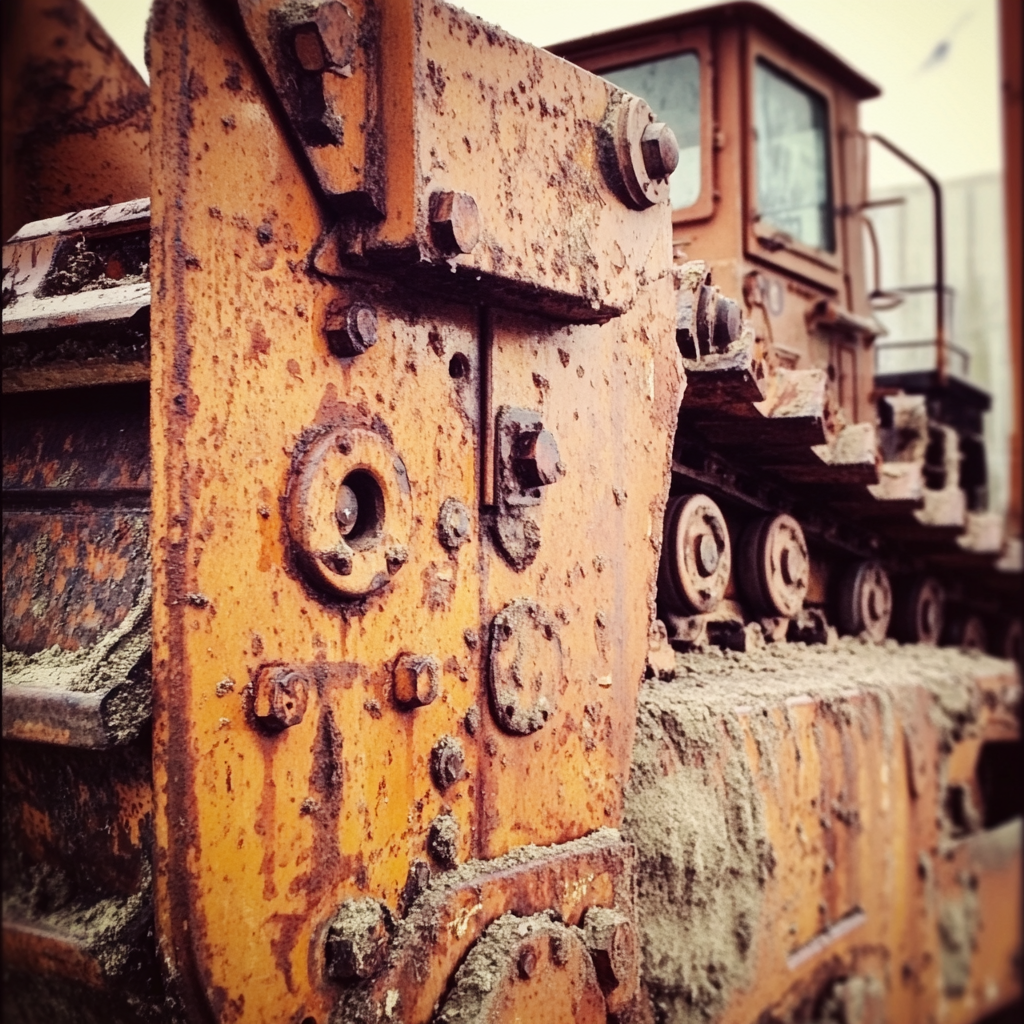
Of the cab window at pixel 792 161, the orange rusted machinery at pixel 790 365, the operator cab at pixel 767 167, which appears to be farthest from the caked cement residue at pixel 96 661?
the cab window at pixel 792 161

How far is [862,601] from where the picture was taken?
410cm

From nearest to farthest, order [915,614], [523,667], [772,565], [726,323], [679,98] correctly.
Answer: [523,667], [726,323], [772,565], [679,98], [915,614]

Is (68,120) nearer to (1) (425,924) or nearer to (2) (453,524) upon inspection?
(2) (453,524)

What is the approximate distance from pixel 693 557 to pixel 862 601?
134 cm

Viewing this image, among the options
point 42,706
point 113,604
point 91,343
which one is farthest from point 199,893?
point 91,343

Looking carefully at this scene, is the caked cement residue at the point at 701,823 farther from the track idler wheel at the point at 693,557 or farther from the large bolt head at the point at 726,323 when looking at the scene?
the large bolt head at the point at 726,323

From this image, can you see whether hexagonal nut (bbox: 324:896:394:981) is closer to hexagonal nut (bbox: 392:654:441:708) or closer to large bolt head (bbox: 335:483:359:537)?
hexagonal nut (bbox: 392:654:441:708)

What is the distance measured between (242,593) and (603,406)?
2.98ft

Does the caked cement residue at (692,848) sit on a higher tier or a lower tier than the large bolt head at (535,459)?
lower

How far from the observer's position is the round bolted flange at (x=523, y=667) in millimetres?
1979

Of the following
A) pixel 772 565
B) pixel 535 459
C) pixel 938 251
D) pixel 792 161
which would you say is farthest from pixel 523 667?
pixel 938 251

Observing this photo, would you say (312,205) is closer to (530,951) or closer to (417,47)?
(417,47)

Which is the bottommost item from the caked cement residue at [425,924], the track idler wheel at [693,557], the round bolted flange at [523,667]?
the caked cement residue at [425,924]

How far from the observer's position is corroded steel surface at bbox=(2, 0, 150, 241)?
1735 mm
